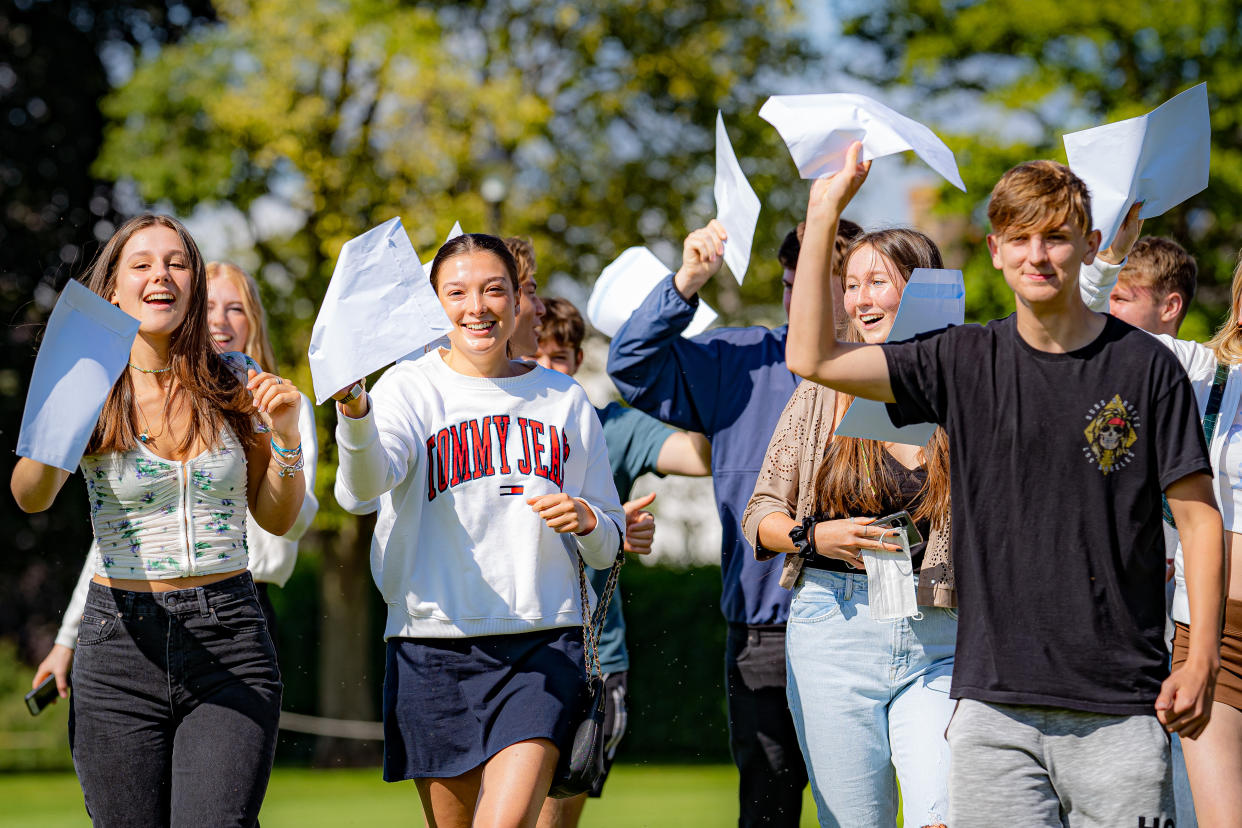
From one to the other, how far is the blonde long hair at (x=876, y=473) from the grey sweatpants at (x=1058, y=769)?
1003 mm

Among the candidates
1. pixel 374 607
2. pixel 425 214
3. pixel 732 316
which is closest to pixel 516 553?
pixel 425 214

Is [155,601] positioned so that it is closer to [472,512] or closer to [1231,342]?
[472,512]

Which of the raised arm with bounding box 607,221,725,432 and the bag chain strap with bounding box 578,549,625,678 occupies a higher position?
the raised arm with bounding box 607,221,725,432

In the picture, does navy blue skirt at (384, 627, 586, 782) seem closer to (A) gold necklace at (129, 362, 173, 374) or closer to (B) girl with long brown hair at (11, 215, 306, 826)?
(B) girl with long brown hair at (11, 215, 306, 826)

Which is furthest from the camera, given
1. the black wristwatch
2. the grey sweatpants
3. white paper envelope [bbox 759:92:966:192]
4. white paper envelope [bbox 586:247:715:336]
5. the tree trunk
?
the tree trunk

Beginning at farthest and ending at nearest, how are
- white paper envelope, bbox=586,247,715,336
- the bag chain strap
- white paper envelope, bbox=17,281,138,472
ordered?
white paper envelope, bbox=586,247,715,336
the bag chain strap
white paper envelope, bbox=17,281,138,472

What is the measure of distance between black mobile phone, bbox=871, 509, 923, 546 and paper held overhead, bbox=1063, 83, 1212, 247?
0.93 m

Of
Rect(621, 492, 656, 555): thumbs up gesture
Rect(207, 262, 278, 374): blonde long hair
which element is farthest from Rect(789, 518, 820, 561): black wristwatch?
Rect(207, 262, 278, 374): blonde long hair

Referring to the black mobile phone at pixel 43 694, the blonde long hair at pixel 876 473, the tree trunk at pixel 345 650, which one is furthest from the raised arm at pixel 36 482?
the tree trunk at pixel 345 650

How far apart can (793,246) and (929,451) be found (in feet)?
4.37

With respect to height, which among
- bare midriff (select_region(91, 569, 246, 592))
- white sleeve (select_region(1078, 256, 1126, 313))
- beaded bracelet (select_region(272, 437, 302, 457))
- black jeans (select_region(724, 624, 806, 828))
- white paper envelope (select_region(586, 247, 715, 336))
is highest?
white paper envelope (select_region(586, 247, 715, 336))

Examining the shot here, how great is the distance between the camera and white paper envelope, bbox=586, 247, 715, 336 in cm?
580

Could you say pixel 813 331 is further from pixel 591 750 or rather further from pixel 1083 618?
pixel 591 750

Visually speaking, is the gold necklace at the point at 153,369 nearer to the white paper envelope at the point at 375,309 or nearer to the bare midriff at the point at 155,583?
the white paper envelope at the point at 375,309
